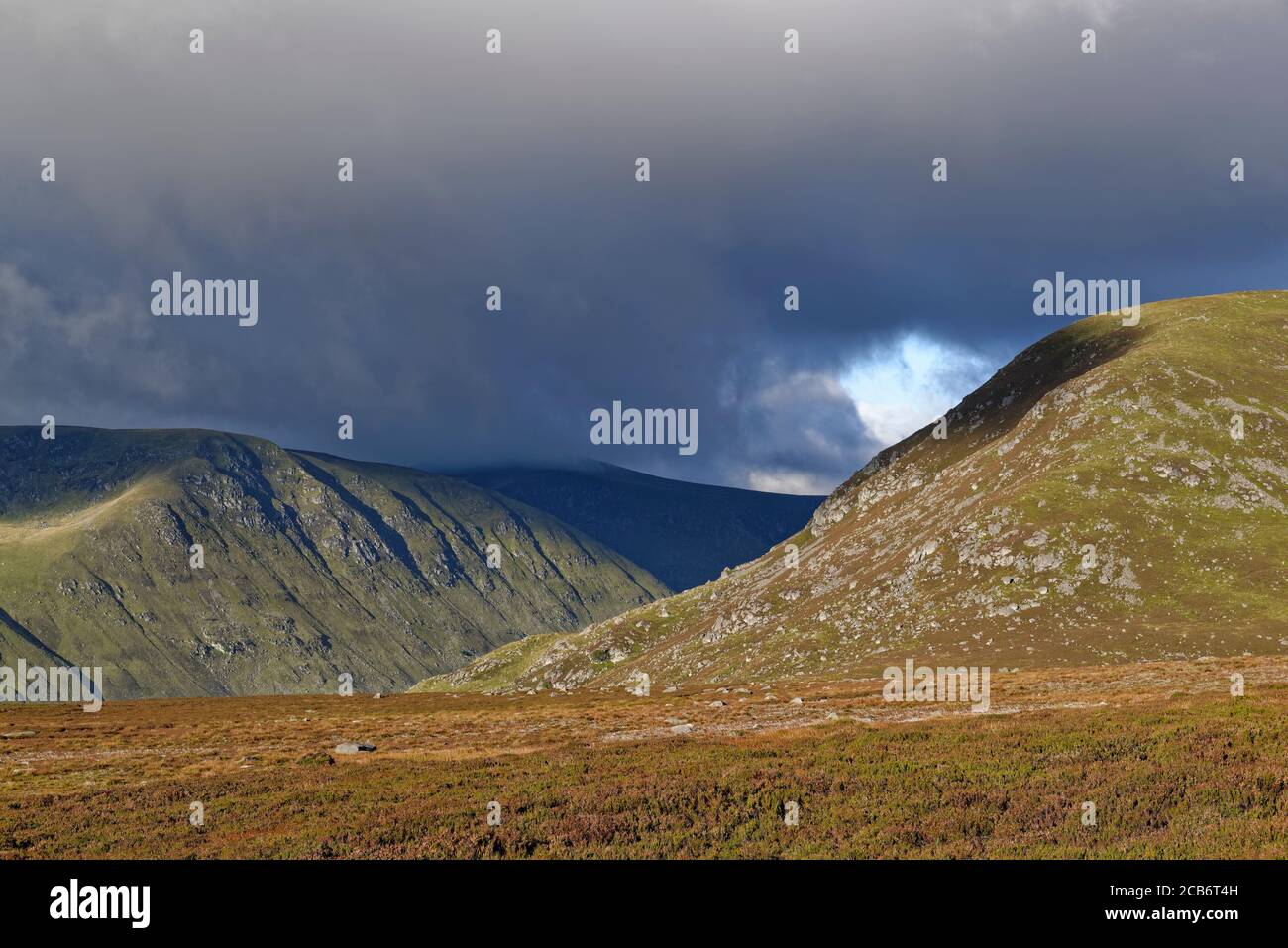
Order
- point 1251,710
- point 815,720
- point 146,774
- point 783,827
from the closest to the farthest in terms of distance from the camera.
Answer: point 783,827, point 1251,710, point 146,774, point 815,720

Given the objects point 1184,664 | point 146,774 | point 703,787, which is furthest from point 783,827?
point 1184,664

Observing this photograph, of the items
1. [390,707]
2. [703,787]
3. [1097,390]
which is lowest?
[390,707]

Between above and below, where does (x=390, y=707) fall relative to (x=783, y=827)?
below

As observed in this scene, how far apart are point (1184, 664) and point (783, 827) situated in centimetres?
6739

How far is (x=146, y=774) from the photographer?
4878 centimetres

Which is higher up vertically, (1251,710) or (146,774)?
(1251,710)

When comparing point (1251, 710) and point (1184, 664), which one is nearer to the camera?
point (1251, 710)
